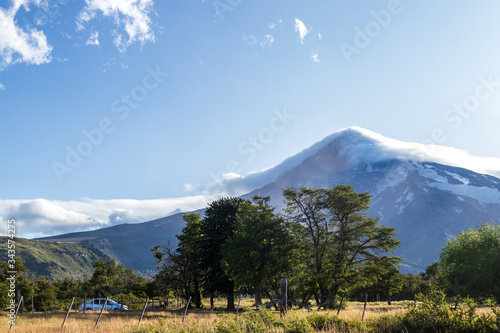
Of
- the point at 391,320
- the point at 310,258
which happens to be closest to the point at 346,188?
the point at 310,258

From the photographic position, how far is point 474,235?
140 ft

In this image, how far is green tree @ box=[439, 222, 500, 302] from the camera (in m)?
35.9

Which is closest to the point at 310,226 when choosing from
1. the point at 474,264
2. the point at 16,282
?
the point at 474,264

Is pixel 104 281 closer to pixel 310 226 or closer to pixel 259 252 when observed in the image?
pixel 259 252

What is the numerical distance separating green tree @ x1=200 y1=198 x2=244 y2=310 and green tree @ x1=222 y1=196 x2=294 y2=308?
23.5 feet

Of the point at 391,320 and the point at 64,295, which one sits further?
the point at 64,295

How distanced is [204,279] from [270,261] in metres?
15.8

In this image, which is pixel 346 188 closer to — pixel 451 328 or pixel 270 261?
pixel 270 261

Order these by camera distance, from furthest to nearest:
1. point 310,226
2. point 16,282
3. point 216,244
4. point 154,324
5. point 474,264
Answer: point 16,282 → point 216,244 → point 310,226 → point 474,264 → point 154,324

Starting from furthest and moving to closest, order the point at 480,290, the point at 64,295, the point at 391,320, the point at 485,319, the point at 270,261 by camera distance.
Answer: the point at 64,295 < the point at 270,261 < the point at 480,290 < the point at 391,320 < the point at 485,319

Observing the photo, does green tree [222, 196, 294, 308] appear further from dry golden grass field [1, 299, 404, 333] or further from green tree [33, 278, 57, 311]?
green tree [33, 278, 57, 311]

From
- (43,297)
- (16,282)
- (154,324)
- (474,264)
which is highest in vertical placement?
(154,324)

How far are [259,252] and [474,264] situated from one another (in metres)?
26.2

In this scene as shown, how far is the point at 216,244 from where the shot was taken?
50.3 m
